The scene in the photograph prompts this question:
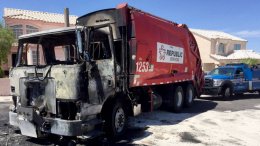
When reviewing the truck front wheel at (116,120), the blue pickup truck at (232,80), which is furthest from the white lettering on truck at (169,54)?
the blue pickup truck at (232,80)

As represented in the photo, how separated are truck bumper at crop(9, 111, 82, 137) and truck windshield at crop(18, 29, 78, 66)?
4.68 ft

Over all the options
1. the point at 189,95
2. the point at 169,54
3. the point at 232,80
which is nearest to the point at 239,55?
the point at 232,80

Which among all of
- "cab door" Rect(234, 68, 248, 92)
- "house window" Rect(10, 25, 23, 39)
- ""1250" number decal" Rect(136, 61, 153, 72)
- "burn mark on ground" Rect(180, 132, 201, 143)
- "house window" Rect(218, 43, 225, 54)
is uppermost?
"house window" Rect(10, 25, 23, 39)

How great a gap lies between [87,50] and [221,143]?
4.09m

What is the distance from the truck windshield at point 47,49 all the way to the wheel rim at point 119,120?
6.56ft

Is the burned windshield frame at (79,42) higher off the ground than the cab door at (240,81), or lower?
higher

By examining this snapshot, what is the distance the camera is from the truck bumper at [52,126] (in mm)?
6059

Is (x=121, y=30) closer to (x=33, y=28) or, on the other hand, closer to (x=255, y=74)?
(x=255, y=74)

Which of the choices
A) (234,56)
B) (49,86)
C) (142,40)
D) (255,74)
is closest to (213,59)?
(234,56)

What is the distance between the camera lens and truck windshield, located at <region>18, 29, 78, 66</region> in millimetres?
6957

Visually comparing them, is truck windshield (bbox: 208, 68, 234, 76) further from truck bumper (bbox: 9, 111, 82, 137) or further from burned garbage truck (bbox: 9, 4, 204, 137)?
truck bumper (bbox: 9, 111, 82, 137)

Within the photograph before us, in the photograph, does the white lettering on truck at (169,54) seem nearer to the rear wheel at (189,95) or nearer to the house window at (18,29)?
the rear wheel at (189,95)

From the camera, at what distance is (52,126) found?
20.6 ft

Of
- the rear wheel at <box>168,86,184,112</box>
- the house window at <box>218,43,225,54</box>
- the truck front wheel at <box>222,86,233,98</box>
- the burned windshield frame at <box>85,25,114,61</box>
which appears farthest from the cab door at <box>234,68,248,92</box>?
the house window at <box>218,43,225,54</box>
